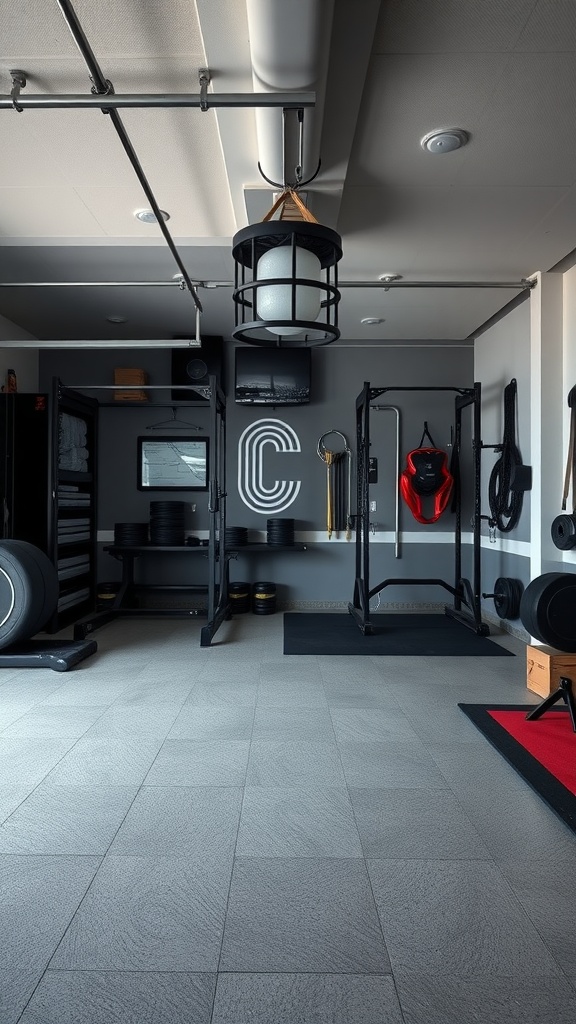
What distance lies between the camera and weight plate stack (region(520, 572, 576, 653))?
4137 mm

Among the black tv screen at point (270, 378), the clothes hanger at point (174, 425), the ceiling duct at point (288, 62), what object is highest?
the ceiling duct at point (288, 62)

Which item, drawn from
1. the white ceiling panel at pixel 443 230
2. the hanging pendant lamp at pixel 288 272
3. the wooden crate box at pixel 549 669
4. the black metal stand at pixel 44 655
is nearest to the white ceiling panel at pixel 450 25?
the hanging pendant lamp at pixel 288 272

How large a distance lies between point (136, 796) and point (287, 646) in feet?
9.53

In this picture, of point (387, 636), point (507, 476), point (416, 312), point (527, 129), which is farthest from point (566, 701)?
point (416, 312)

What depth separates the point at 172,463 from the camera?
24.3 ft

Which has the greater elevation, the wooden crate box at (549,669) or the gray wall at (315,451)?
the gray wall at (315,451)

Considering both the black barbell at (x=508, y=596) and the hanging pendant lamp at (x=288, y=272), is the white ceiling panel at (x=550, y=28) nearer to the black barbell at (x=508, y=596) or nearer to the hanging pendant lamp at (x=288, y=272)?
the hanging pendant lamp at (x=288, y=272)

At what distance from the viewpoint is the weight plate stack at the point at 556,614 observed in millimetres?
4137

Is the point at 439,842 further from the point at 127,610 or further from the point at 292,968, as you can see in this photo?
the point at 127,610

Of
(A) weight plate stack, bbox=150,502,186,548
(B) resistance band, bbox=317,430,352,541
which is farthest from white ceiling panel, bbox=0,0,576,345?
(A) weight plate stack, bbox=150,502,186,548

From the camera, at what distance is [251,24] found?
7.89 feet

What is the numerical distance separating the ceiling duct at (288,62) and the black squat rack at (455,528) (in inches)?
117

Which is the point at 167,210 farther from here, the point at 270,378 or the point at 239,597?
the point at 239,597

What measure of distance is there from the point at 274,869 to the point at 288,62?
295 cm
